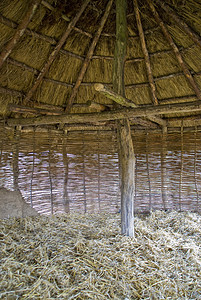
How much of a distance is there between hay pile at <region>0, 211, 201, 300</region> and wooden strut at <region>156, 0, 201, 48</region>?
133 inches

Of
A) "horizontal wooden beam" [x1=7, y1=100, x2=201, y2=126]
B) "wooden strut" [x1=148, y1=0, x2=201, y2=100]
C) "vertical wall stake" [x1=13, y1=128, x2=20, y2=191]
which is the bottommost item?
"vertical wall stake" [x1=13, y1=128, x2=20, y2=191]

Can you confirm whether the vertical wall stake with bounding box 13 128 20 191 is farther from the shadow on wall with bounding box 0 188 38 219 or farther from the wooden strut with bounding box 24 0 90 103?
the wooden strut with bounding box 24 0 90 103

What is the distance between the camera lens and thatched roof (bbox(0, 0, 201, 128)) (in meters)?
3.74

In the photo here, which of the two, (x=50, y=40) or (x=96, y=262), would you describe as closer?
(x=96, y=262)

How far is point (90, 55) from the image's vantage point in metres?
4.51

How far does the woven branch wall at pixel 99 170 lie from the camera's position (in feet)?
17.7

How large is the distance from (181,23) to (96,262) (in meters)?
3.92

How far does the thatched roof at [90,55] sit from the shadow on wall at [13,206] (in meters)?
1.60

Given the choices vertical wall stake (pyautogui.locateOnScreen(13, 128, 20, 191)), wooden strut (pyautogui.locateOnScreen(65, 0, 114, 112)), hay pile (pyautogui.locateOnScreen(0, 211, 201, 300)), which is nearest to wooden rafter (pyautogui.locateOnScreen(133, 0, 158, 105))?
wooden strut (pyautogui.locateOnScreen(65, 0, 114, 112))

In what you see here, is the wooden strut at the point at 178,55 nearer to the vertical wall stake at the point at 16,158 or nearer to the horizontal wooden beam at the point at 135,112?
the horizontal wooden beam at the point at 135,112

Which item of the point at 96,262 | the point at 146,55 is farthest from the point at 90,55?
the point at 96,262

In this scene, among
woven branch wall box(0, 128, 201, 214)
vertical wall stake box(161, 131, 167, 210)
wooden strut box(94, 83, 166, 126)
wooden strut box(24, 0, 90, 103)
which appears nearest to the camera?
wooden strut box(94, 83, 166, 126)

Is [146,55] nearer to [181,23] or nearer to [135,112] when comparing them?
[181,23]

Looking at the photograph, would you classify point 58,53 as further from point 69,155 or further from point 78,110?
point 69,155
